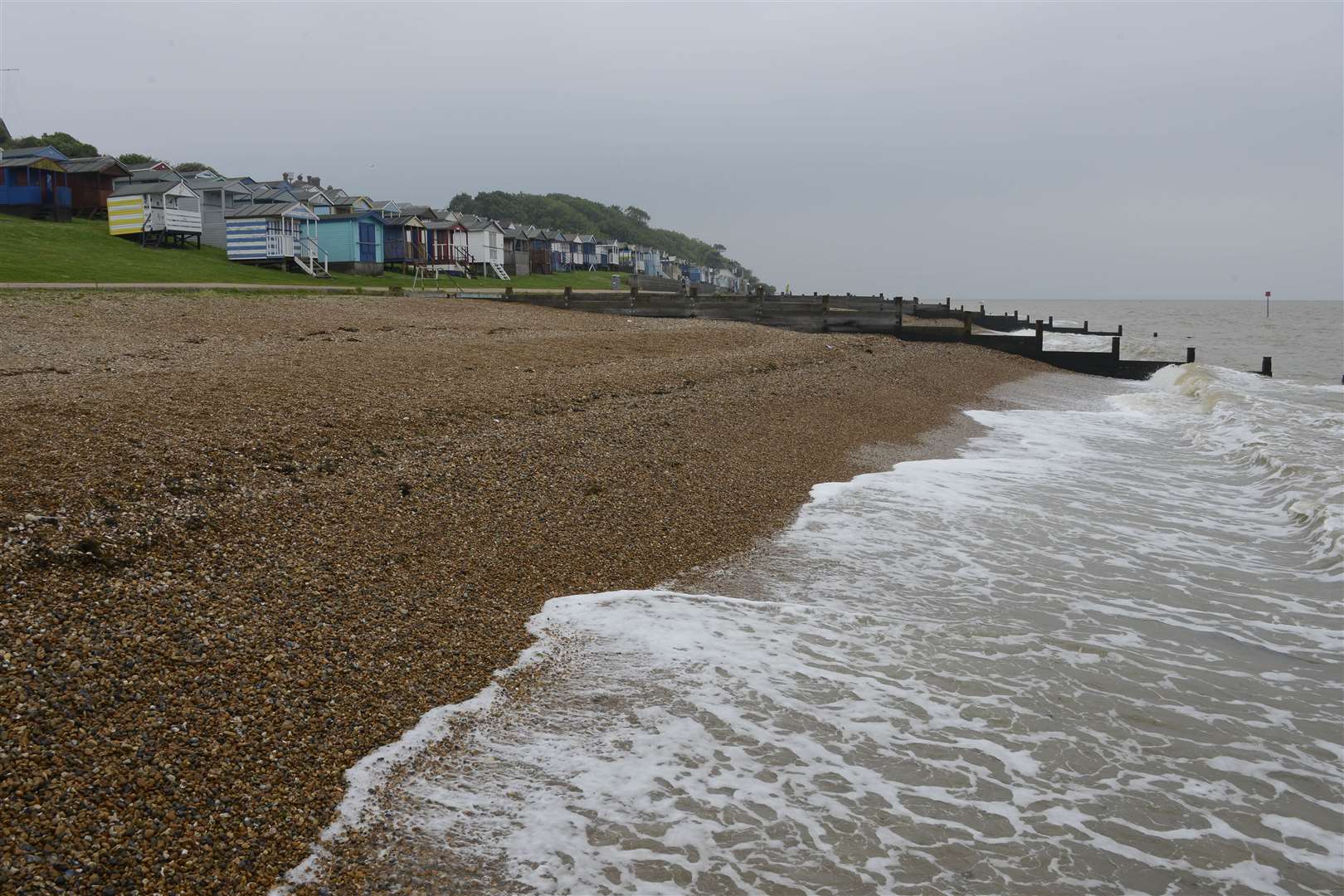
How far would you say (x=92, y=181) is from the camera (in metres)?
44.3

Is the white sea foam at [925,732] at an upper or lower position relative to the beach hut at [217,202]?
lower

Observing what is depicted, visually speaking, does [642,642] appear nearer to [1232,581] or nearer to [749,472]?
[749,472]

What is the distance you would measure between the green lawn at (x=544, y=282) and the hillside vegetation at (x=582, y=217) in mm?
39748

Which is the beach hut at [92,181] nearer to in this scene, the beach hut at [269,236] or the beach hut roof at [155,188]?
the beach hut roof at [155,188]

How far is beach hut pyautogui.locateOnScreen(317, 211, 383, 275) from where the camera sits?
4197 centimetres

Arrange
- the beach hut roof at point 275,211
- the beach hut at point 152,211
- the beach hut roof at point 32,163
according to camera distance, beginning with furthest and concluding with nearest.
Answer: the beach hut roof at point 32,163
the beach hut at point 152,211
the beach hut roof at point 275,211

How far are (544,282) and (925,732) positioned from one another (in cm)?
5391

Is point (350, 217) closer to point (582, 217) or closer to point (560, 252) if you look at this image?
point (560, 252)

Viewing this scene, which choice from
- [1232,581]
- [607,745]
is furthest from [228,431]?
[1232,581]

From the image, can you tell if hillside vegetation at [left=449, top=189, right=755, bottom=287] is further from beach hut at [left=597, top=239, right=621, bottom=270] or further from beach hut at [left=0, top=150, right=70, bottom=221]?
beach hut at [left=0, top=150, right=70, bottom=221]

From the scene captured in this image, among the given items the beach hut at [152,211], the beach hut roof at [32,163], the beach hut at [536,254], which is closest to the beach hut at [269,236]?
the beach hut at [152,211]

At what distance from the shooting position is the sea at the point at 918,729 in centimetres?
398

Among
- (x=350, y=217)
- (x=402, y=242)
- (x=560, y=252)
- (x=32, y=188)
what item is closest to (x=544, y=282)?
(x=402, y=242)

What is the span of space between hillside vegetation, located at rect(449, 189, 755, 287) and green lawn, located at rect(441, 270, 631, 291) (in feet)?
130
